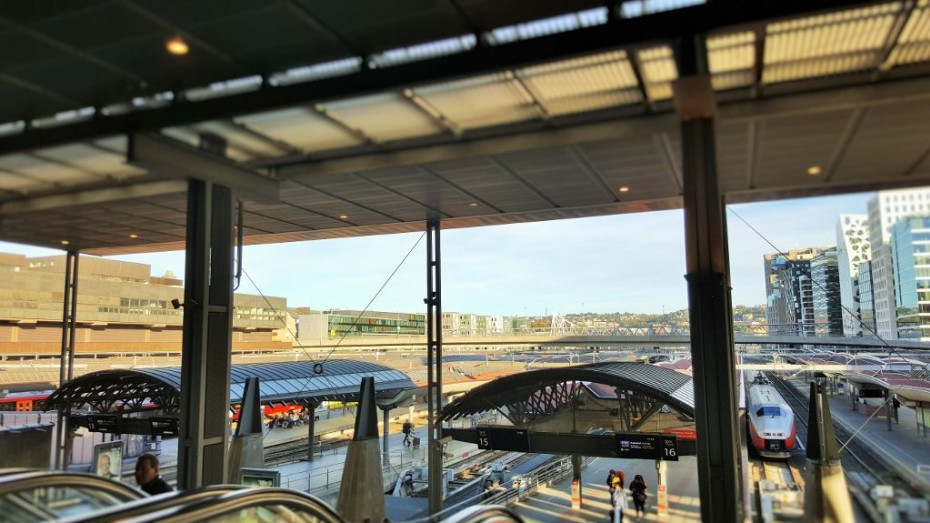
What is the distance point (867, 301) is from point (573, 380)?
8665 millimetres

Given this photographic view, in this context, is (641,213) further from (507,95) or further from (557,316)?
(557,316)

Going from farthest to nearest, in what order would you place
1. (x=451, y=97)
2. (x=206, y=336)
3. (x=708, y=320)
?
(x=206, y=336) → (x=451, y=97) → (x=708, y=320)

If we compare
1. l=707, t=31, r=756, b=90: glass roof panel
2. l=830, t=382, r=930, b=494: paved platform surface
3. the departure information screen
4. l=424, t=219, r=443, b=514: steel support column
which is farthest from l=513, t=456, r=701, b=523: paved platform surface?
l=707, t=31, r=756, b=90: glass roof panel

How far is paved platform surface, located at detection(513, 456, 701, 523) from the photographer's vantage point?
17031mm

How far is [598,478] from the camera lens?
24312mm

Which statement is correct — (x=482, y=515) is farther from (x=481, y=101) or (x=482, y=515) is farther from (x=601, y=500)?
(x=601, y=500)

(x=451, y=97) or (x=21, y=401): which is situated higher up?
(x=451, y=97)

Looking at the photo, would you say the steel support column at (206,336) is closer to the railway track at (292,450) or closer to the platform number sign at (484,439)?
the platform number sign at (484,439)

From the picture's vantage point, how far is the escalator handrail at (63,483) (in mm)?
4254

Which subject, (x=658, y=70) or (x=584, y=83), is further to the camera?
(x=584, y=83)

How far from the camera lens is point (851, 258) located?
10.8m

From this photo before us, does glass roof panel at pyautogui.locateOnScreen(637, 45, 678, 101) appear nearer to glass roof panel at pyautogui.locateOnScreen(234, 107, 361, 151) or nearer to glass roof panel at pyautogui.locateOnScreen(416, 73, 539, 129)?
glass roof panel at pyautogui.locateOnScreen(416, 73, 539, 129)

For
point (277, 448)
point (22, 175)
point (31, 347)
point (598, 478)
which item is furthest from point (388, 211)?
point (277, 448)

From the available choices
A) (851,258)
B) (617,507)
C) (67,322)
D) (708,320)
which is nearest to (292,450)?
(67,322)
